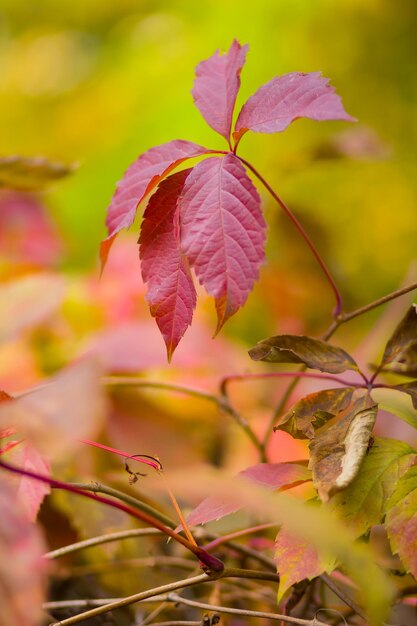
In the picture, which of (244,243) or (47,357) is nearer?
(244,243)

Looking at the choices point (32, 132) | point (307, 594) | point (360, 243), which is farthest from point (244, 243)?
point (32, 132)

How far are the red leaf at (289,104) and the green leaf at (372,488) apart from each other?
209mm

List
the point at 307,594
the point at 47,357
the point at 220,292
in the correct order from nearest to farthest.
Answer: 1. the point at 220,292
2. the point at 307,594
3. the point at 47,357

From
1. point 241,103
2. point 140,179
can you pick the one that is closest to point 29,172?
point 140,179

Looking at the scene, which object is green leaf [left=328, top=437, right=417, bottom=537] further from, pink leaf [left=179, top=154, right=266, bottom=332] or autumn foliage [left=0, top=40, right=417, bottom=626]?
pink leaf [left=179, top=154, right=266, bottom=332]

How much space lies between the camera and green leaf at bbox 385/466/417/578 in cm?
39

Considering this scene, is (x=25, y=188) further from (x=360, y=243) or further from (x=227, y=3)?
(x=227, y=3)

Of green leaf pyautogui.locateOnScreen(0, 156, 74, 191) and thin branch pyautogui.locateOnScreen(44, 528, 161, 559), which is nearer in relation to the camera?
thin branch pyautogui.locateOnScreen(44, 528, 161, 559)

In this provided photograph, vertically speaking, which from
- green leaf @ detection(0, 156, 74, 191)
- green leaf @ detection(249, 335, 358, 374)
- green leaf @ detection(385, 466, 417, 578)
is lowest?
green leaf @ detection(385, 466, 417, 578)

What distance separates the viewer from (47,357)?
38.0 inches

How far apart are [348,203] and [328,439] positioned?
1.51 meters

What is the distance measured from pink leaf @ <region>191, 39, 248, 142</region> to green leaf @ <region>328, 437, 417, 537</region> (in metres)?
0.24

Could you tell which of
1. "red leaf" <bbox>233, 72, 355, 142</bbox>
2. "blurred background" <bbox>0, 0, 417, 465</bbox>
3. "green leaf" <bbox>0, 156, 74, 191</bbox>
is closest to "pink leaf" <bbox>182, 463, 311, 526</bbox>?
"red leaf" <bbox>233, 72, 355, 142</bbox>

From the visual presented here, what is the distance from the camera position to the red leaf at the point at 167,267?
0.43 metres
